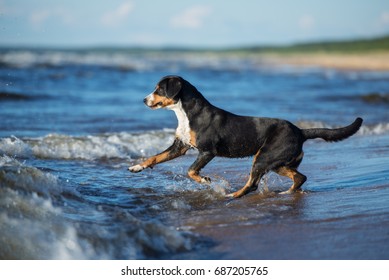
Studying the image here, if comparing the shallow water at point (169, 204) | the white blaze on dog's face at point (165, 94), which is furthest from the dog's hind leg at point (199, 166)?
the white blaze on dog's face at point (165, 94)

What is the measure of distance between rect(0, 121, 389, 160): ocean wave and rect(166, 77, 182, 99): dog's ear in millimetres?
2983

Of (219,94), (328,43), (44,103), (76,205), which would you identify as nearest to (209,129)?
(76,205)

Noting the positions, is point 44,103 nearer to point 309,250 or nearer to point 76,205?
point 76,205

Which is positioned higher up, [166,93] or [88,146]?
[166,93]

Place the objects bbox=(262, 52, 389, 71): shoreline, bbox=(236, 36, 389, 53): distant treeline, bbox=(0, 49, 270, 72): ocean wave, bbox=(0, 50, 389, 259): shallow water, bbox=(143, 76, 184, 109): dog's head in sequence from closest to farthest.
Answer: bbox=(0, 50, 389, 259): shallow water, bbox=(143, 76, 184, 109): dog's head, bbox=(0, 49, 270, 72): ocean wave, bbox=(262, 52, 389, 71): shoreline, bbox=(236, 36, 389, 53): distant treeline

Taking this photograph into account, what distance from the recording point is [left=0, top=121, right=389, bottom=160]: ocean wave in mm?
10305

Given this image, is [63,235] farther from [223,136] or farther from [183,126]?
[223,136]

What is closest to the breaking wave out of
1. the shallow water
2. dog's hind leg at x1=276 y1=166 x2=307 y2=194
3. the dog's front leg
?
the shallow water

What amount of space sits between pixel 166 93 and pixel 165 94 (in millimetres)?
21

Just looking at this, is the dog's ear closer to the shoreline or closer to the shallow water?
the shallow water

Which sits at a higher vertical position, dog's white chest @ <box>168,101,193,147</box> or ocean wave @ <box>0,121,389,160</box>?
dog's white chest @ <box>168,101,193,147</box>

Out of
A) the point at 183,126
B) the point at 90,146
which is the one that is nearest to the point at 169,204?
the point at 183,126

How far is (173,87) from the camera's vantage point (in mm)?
7824
